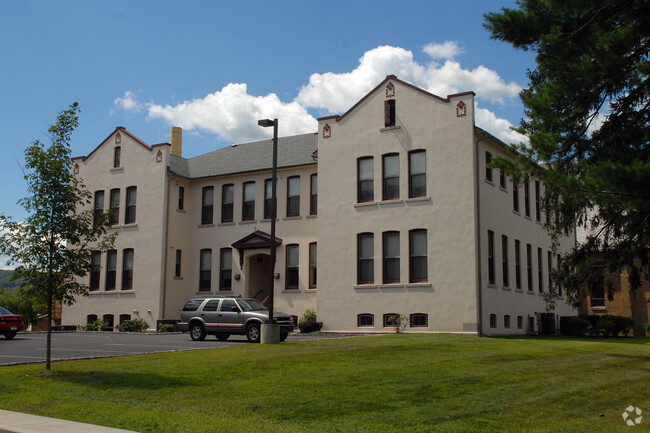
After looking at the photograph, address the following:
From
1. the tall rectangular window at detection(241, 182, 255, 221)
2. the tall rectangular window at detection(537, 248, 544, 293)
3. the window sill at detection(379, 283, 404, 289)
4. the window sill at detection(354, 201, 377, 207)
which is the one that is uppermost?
the tall rectangular window at detection(241, 182, 255, 221)

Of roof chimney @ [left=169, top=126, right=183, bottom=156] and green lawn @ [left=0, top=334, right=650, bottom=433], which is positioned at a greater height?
roof chimney @ [left=169, top=126, right=183, bottom=156]

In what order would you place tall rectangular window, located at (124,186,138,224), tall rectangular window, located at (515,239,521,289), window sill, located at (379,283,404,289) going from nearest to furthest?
window sill, located at (379,283,404,289) < tall rectangular window, located at (515,239,521,289) < tall rectangular window, located at (124,186,138,224)

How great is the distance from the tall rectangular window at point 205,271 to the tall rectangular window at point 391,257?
11.4 metres

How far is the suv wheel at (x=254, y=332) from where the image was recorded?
24.7 m

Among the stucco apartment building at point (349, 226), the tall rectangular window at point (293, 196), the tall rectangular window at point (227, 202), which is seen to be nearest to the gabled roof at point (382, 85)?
the stucco apartment building at point (349, 226)

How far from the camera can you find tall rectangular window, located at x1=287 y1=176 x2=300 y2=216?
116 ft

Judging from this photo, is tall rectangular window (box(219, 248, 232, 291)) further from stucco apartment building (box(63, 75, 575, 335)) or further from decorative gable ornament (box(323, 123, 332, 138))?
decorative gable ornament (box(323, 123, 332, 138))

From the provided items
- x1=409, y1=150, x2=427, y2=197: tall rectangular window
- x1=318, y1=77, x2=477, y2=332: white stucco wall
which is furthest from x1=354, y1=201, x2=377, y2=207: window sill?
x1=409, y1=150, x2=427, y2=197: tall rectangular window

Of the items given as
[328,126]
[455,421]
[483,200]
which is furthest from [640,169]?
[328,126]

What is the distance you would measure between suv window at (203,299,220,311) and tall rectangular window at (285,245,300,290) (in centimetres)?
875

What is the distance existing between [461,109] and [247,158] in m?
14.0

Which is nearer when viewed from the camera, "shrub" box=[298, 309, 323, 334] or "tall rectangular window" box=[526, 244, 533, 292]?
"shrub" box=[298, 309, 323, 334]

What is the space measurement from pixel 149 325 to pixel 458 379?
27.0 meters

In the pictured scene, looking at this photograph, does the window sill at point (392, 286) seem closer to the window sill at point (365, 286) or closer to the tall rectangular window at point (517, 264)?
the window sill at point (365, 286)
